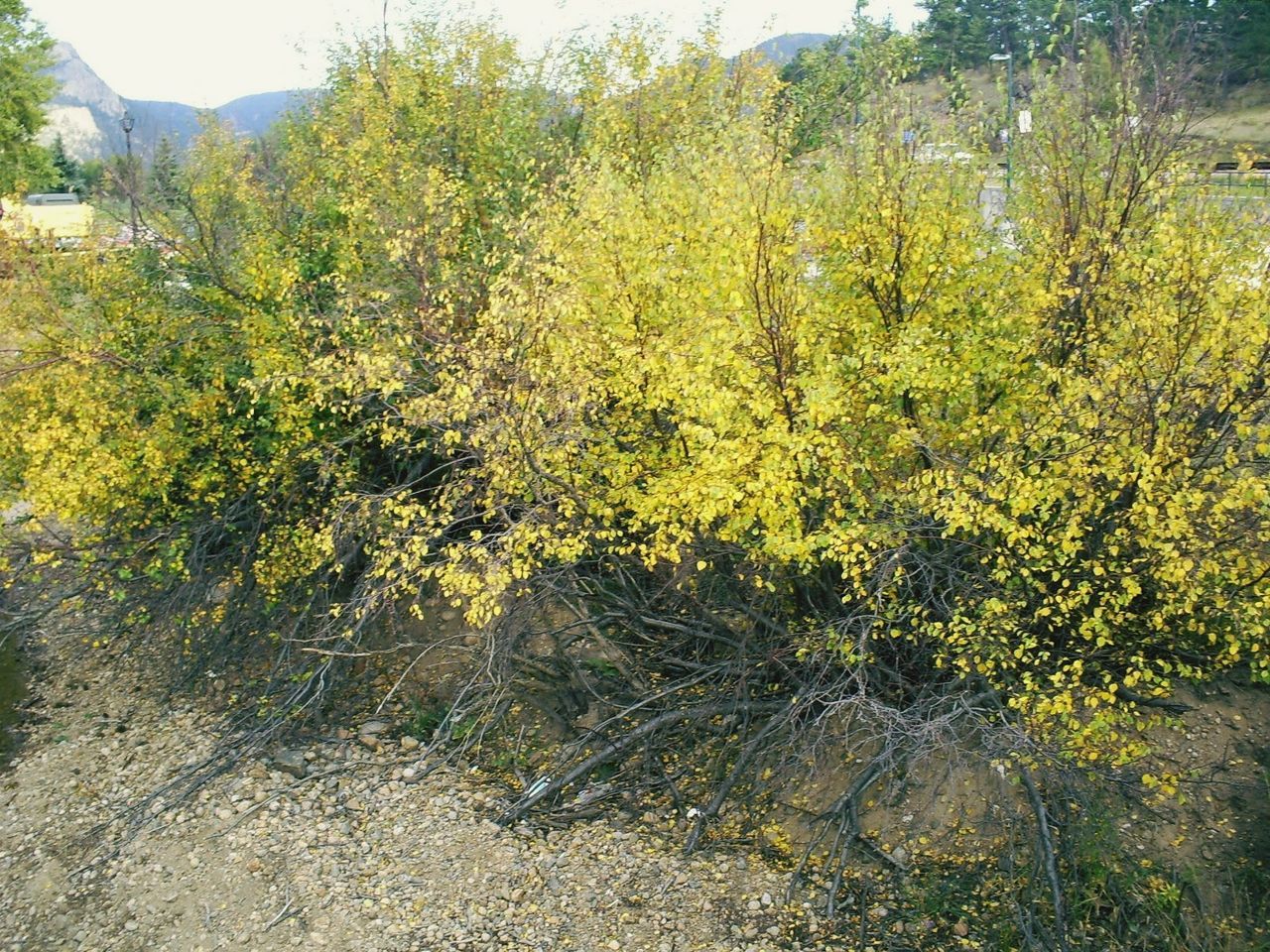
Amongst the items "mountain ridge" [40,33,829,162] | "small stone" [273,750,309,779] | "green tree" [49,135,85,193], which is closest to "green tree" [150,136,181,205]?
"mountain ridge" [40,33,829,162]

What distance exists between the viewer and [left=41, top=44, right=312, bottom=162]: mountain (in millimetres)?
19312

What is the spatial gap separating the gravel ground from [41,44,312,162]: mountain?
10.7 metres

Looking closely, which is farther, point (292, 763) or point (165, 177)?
point (165, 177)

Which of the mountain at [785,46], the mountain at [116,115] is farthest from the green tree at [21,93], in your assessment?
the mountain at [785,46]

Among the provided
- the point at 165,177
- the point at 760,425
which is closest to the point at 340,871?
the point at 760,425

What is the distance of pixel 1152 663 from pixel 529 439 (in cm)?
534

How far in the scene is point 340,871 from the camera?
9523 millimetres

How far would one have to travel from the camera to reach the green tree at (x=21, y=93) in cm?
3353

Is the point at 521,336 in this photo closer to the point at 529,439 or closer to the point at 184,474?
the point at 529,439

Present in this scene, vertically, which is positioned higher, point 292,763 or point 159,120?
point 159,120

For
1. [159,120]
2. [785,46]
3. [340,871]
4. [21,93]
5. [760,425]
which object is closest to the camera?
[760,425]

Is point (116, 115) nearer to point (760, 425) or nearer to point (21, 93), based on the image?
point (21, 93)

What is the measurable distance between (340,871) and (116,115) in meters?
45.0

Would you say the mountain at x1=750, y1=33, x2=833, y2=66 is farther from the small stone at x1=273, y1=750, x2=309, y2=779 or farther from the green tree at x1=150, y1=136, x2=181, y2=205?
the small stone at x1=273, y1=750, x2=309, y2=779
